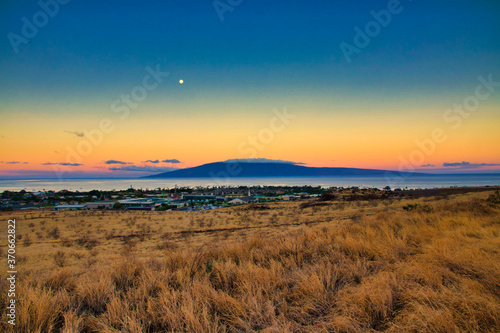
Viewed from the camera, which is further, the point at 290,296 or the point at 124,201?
the point at 124,201

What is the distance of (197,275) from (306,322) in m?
2.48

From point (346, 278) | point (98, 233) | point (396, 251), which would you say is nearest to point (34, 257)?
point (98, 233)

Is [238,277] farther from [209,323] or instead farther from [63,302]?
[63,302]

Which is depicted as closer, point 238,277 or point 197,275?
point 238,277

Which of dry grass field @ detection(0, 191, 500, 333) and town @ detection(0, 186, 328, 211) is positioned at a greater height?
dry grass field @ detection(0, 191, 500, 333)

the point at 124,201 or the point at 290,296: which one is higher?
the point at 290,296

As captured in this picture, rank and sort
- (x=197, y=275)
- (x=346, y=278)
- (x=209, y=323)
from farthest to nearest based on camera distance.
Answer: (x=197, y=275), (x=346, y=278), (x=209, y=323)

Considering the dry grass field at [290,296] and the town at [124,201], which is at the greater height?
the dry grass field at [290,296]

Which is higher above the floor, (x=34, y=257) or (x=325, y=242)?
(x=325, y=242)

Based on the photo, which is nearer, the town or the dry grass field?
the dry grass field

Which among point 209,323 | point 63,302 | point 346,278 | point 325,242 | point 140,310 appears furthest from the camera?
point 325,242

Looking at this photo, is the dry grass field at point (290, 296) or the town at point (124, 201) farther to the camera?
the town at point (124, 201)

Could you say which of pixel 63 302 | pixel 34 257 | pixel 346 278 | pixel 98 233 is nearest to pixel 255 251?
pixel 346 278

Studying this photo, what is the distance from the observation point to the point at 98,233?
60.1ft
